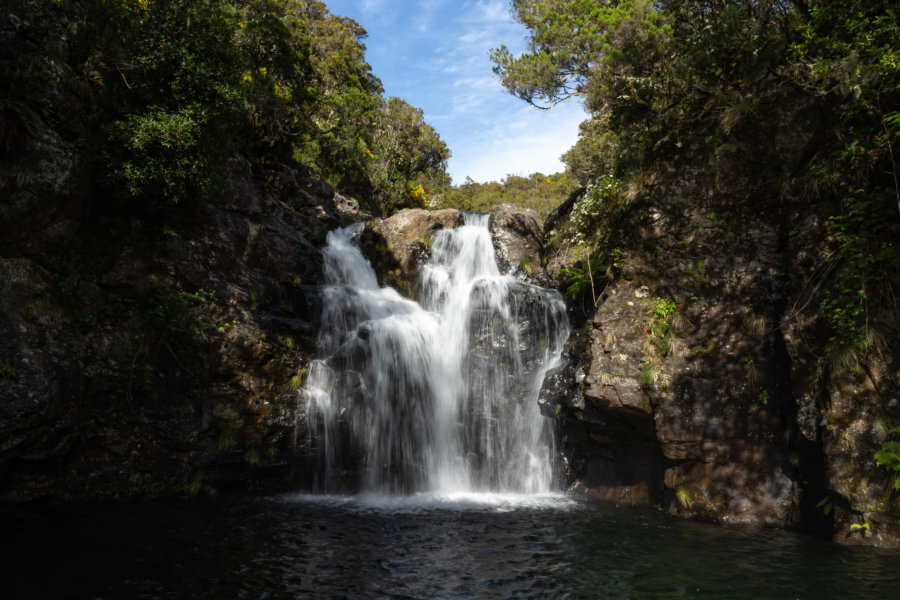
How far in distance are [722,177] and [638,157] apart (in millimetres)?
2707

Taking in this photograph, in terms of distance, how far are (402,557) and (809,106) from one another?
12.1 meters

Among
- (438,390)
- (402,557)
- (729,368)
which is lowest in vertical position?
(402,557)

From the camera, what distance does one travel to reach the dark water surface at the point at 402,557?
6043mm

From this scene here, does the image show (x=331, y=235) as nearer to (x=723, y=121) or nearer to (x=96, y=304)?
(x=96, y=304)

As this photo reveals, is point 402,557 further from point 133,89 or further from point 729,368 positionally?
point 133,89

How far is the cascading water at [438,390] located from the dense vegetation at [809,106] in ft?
12.9

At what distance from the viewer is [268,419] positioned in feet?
37.4

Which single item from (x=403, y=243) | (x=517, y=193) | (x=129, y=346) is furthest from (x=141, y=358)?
(x=517, y=193)

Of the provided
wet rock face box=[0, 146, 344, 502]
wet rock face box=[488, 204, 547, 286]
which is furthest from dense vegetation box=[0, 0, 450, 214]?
wet rock face box=[488, 204, 547, 286]

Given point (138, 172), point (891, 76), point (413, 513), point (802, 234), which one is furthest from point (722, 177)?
point (138, 172)

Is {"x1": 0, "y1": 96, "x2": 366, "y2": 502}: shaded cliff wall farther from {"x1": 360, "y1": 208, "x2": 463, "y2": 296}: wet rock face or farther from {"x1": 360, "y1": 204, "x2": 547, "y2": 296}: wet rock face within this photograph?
{"x1": 360, "y1": 204, "x2": 547, "y2": 296}: wet rock face

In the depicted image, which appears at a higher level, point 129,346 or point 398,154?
point 398,154

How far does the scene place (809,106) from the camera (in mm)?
10188

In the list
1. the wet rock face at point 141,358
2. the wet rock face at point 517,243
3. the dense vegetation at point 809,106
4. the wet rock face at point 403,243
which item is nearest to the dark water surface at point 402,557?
the wet rock face at point 141,358
